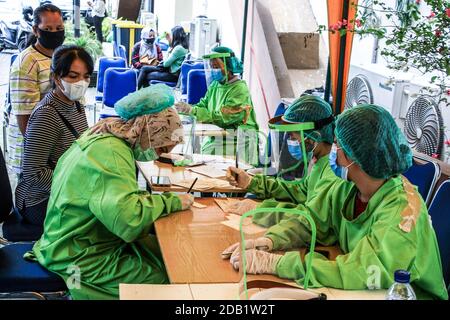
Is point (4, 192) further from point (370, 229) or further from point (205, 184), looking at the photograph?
point (370, 229)

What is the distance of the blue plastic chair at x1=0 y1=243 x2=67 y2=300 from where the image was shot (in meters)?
2.59

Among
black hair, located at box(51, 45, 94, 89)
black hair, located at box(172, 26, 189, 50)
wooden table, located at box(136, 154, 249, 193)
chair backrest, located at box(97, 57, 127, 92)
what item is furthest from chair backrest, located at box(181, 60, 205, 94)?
black hair, located at box(51, 45, 94, 89)

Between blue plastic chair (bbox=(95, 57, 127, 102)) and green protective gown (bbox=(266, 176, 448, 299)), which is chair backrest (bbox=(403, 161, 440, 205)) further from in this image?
blue plastic chair (bbox=(95, 57, 127, 102))

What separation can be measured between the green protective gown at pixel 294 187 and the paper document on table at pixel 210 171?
1.20 feet

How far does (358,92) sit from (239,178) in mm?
1780

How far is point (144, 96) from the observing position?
2656 millimetres

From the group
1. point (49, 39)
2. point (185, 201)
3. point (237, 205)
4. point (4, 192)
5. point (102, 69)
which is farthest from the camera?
point (102, 69)

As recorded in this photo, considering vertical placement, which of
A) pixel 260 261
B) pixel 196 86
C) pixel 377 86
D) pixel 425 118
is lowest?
pixel 196 86

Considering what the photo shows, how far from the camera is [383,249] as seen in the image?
196 cm

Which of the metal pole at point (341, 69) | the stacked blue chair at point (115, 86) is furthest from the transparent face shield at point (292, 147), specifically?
the stacked blue chair at point (115, 86)

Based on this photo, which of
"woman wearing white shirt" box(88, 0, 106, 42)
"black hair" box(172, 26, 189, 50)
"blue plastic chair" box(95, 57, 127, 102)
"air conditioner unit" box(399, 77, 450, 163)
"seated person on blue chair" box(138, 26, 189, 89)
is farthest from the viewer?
"woman wearing white shirt" box(88, 0, 106, 42)

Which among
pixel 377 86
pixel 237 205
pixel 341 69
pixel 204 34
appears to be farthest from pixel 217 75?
pixel 204 34

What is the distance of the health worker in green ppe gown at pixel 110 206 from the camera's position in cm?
248
